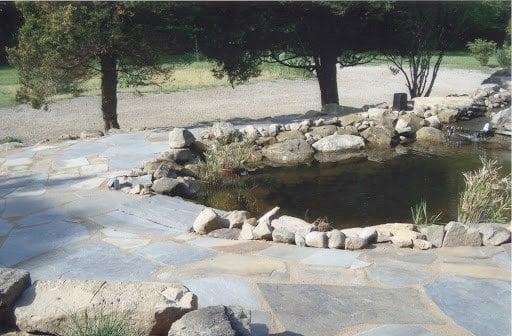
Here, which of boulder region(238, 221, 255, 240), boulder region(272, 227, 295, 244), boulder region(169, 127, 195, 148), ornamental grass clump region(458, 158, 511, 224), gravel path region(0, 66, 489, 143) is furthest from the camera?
gravel path region(0, 66, 489, 143)

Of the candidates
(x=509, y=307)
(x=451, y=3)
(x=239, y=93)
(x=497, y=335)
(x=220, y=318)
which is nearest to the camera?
(x=220, y=318)

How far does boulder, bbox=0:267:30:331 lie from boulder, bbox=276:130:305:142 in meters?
5.18

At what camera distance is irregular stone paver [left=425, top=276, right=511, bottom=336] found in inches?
95.7

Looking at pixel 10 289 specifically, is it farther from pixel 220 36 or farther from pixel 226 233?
pixel 220 36

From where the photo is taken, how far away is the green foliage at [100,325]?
202 cm

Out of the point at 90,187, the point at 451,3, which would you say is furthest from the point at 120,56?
the point at 451,3

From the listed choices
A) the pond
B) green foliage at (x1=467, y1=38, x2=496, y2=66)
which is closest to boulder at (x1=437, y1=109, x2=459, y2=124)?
the pond

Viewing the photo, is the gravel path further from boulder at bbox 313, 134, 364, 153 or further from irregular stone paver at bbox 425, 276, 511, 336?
irregular stone paver at bbox 425, 276, 511, 336

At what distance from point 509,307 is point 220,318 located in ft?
4.76

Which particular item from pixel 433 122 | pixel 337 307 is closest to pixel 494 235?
pixel 337 307

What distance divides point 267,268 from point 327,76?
8.44 meters

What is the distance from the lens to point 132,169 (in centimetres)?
555

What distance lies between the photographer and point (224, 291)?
2791 mm

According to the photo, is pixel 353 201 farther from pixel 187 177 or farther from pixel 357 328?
pixel 357 328
